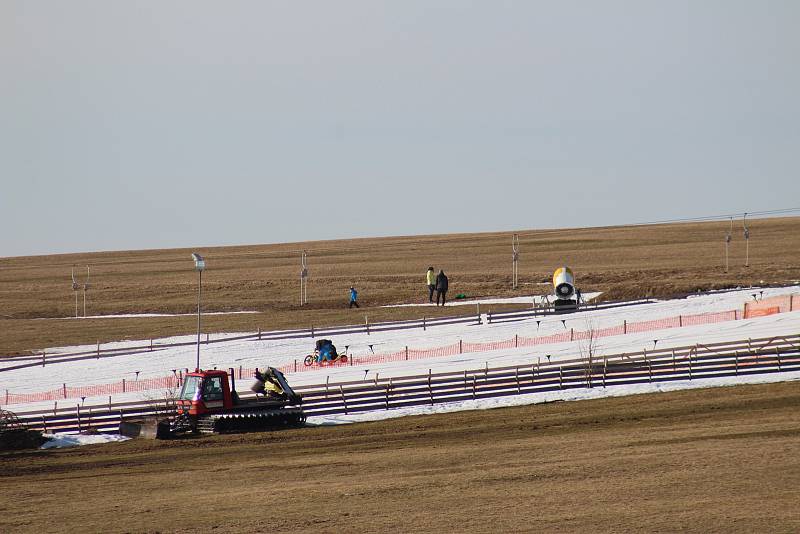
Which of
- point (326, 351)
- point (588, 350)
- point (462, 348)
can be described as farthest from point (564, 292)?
point (326, 351)

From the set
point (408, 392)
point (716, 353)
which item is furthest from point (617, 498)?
point (716, 353)

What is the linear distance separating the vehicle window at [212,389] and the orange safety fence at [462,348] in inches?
453

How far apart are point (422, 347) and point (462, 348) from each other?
2190 millimetres

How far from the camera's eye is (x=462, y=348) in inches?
2050

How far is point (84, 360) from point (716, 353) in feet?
99.2

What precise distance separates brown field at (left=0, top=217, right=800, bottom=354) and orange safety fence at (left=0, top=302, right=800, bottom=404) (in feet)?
41.1

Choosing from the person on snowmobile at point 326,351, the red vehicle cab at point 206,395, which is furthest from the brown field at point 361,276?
the red vehicle cab at point 206,395

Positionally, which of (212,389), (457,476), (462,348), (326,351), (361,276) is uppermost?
(361,276)

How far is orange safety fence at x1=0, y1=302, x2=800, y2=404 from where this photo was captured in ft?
155

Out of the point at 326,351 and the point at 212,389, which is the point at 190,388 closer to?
the point at 212,389

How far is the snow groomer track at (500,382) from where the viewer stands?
123 feet

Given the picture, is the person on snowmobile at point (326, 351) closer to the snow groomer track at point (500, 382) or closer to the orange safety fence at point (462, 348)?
the orange safety fence at point (462, 348)

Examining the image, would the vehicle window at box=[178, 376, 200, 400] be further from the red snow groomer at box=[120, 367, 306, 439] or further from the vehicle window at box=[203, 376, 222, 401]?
the vehicle window at box=[203, 376, 222, 401]

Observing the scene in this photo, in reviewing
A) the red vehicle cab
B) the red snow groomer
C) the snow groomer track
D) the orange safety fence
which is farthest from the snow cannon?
the red vehicle cab
